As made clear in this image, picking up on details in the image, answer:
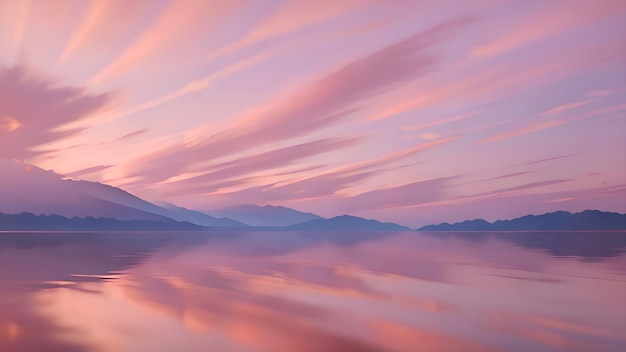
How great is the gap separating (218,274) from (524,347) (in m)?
15.9

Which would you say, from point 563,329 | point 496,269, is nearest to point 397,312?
point 563,329

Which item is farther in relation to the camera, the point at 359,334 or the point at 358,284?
the point at 358,284

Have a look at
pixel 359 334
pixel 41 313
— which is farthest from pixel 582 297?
pixel 41 313

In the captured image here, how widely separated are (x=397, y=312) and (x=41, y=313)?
31.1 ft

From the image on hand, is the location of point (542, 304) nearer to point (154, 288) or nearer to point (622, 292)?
point (622, 292)

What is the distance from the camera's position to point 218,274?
23344 mm

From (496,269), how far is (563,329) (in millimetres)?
15655

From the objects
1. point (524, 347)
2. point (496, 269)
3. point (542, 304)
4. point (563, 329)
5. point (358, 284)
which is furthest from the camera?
point (496, 269)

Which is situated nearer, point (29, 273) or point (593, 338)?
point (593, 338)

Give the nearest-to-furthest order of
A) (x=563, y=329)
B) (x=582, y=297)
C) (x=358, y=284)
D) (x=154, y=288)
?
1. (x=563, y=329)
2. (x=582, y=297)
3. (x=154, y=288)
4. (x=358, y=284)

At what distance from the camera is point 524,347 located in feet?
32.8

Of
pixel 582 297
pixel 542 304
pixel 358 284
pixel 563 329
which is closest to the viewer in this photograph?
pixel 563 329

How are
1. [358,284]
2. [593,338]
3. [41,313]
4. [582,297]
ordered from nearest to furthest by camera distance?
[593,338], [41,313], [582,297], [358,284]

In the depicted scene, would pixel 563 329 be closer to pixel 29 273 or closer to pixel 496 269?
pixel 496 269
